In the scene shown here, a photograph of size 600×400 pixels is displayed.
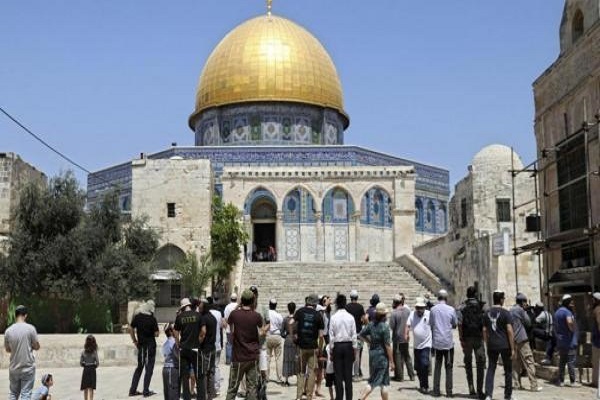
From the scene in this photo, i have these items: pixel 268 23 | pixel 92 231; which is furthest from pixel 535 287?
pixel 268 23

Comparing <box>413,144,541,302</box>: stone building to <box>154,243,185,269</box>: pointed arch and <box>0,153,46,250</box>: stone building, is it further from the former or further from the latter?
<box>0,153,46,250</box>: stone building

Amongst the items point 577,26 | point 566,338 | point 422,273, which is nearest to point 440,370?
point 566,338

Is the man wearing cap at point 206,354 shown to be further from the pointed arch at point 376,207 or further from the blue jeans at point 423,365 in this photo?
the pointed arch at point 376,207

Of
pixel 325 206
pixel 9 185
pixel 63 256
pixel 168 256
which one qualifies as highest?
pixel 325 206

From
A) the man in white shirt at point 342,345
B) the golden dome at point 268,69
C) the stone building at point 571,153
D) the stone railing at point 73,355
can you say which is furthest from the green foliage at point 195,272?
the golden dome at point 268,69

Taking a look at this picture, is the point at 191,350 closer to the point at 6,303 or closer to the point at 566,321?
the point at 566,321

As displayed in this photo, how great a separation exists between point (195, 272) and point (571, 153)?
40.1 feet

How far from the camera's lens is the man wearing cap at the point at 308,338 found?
27.1 feet

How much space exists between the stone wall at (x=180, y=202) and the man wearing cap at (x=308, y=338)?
49.8ft

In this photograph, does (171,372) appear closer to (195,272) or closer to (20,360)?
(20,360)

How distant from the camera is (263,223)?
33.8 m

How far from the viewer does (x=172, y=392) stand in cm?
843

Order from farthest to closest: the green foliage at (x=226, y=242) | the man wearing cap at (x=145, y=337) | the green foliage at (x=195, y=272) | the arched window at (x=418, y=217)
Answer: the arched window at (x=418, y=217) → the green foliage at (x=226, y=242) → the green foliage at (x=195, y=272) → the man wearing cap at (x=145, y=337)

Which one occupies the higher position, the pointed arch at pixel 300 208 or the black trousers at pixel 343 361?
the pointed arch at pixel 300 208
